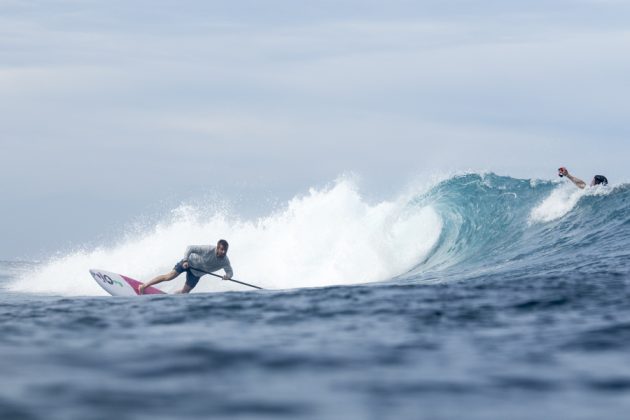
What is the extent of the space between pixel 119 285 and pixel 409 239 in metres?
9.31

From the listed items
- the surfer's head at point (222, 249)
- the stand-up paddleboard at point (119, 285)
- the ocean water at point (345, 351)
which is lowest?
the ocean water at point (345, 351)

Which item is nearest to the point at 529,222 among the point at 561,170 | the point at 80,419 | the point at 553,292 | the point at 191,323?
the point at 561,170

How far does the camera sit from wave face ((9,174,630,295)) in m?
18.5

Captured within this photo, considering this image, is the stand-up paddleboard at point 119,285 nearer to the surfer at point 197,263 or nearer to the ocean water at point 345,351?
the surfer at point 197,263

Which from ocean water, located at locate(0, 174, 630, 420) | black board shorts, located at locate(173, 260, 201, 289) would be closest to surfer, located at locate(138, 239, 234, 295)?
black board shorts, located at locate(173, 260, 201, 289)

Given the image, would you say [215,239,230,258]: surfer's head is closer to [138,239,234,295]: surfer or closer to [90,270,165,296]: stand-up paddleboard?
[138,239,234,295]: surfer

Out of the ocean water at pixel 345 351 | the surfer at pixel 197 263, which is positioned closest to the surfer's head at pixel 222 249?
the surfer at pixel 197 263

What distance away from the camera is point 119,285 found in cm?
1652

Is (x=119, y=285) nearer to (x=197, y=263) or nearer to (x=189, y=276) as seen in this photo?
(x=189, y=276)

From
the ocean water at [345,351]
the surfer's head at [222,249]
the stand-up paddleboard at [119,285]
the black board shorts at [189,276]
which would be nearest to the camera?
the ocean water at [345,351]

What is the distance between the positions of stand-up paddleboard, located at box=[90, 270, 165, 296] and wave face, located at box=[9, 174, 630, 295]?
4110 mm

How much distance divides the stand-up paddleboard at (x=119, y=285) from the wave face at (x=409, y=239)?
4110mm

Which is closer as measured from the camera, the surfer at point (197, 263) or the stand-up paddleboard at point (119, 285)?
the surfer at point (197, 263)

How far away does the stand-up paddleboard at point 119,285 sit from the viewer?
1636cm
